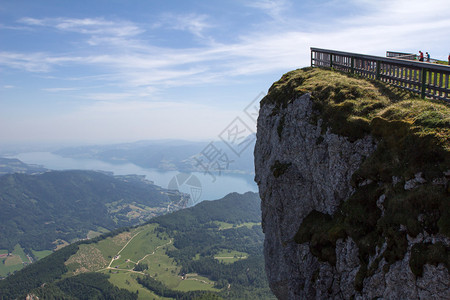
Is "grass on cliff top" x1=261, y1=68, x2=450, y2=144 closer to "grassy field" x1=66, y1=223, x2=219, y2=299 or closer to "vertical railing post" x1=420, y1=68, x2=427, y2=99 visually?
"vertical railing post" x1=420, y1=68, x2=427, y2=99

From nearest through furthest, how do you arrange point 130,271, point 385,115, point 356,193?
1. point 356,193
2. point 385,115
3. point 130,271

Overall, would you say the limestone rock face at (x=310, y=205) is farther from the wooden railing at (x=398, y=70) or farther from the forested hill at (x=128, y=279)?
the forested hill at (x=128, y=279)

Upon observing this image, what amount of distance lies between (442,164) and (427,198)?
1.32 metres

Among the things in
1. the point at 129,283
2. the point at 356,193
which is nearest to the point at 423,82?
the point at 356,193

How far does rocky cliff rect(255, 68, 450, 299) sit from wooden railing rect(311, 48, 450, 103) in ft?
2.98

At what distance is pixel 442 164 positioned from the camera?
31.2ft

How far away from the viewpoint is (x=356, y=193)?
1281 centimetres

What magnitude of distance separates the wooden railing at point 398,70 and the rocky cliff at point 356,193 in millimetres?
910

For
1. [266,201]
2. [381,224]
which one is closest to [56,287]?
[266,201]

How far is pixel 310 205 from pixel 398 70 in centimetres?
1023

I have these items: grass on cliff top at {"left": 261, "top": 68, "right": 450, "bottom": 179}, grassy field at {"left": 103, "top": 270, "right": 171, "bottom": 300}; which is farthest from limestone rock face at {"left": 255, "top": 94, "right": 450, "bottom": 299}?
grassy field at {"left": 103, "top": 270, "right": 171, "bottom": 300}

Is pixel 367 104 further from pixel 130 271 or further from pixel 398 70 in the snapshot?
pixel 130 271

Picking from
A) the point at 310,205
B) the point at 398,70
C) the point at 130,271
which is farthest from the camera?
the point at 130,271

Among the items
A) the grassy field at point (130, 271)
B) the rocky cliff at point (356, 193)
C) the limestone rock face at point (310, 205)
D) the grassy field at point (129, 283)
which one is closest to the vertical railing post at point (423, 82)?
the rocky cliff at point (356, 193)
